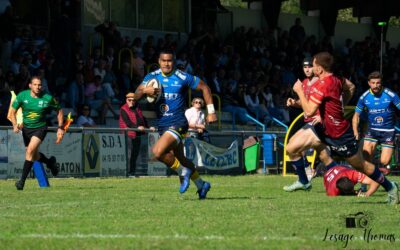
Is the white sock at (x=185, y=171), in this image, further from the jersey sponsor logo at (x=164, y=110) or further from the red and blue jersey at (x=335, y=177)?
the red and blue jersey at (x=335, y=177)

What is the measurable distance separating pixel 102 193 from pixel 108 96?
498 inches

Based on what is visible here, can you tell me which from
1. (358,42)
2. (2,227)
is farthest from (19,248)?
(358,42)

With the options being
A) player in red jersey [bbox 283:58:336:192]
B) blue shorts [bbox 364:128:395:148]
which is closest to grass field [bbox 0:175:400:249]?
player in red jersey [bbox 283:58:336:192]

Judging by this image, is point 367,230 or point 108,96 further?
point 108,96

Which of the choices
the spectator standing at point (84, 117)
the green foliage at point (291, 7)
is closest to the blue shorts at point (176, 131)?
the spectator standing at point (84, 117)

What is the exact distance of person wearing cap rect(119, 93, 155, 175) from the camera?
24.5 metres

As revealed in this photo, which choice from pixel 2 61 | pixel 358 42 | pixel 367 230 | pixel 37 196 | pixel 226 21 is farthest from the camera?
pixel 358 42

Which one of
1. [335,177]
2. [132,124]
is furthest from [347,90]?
[132,124]

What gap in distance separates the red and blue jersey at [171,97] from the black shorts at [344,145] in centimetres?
227

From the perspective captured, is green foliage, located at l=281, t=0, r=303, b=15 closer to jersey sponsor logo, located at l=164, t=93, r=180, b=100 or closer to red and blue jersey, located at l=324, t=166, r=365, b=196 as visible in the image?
red and blue jersey, located at l=324, t=166, r=365, b=196

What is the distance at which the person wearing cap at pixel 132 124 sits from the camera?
2453 cm

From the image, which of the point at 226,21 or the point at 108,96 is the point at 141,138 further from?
the point at 226,21

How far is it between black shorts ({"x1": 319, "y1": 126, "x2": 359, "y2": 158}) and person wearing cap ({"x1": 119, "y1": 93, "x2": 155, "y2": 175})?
448 inches

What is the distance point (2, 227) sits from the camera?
987 centimetres
